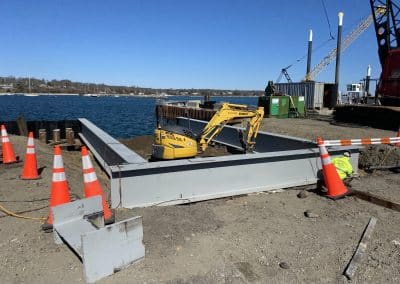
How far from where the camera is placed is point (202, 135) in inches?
422

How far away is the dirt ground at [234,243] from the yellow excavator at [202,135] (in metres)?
2.97

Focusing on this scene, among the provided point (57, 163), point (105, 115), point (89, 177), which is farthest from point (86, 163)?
point (105, 115)

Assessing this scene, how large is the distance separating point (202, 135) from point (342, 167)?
4274 mm

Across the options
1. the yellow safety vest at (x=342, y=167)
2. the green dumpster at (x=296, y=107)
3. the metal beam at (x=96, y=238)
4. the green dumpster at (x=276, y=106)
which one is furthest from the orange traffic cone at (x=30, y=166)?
the green dumpster at (x=296, y=107)

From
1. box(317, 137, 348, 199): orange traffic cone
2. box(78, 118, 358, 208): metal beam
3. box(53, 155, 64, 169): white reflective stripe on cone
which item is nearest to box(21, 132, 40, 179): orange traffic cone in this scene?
box(53, 155, 64, 169): white reflective stripe on cone

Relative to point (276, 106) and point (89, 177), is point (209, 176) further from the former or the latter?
point (276, 106)

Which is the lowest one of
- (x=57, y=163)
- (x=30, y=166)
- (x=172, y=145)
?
(x=30, y=166)

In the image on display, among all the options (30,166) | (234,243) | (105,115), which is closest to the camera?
(234,243)

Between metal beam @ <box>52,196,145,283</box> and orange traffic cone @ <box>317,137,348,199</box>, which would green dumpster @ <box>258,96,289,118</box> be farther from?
metal beam @ <box>52,196,145,283</box>

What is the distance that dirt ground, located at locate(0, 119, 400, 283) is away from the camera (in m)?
3.91

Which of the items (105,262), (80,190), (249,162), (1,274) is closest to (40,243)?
(1,274)

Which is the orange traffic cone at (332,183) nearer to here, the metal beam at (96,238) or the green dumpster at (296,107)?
the metal beam at (96,238)

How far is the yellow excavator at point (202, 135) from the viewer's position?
927 centimetres

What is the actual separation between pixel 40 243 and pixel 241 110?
24.7 ft
